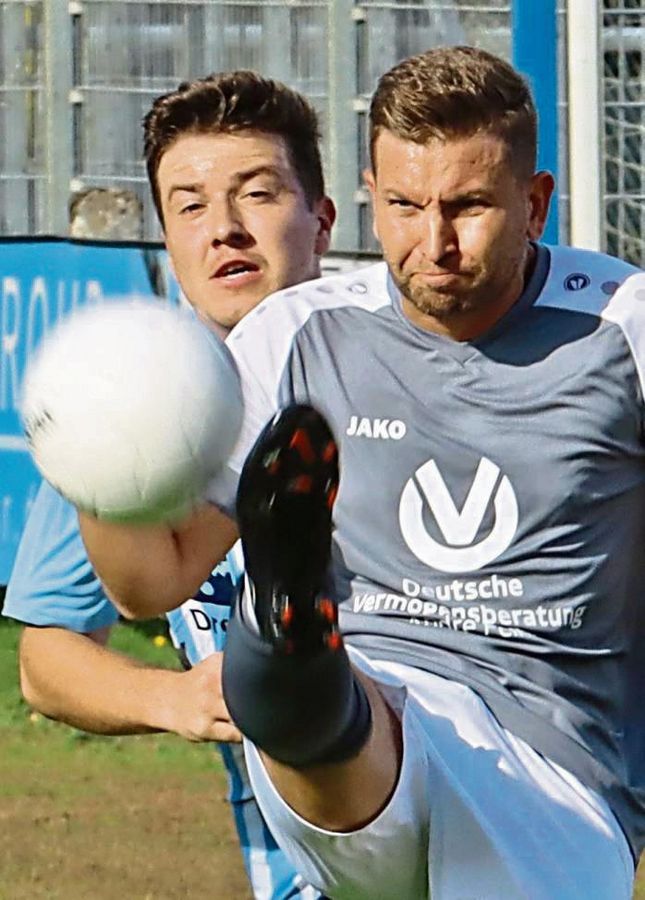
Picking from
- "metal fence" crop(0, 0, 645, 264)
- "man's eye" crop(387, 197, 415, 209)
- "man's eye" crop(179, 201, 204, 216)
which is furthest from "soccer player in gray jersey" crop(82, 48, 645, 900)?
"metal fence" crop(0, 0, 645, 264)

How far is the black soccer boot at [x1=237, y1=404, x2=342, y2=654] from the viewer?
3176 millimetres

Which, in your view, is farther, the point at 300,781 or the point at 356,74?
the point at 356,74

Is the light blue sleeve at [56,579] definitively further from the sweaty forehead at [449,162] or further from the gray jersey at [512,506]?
the sweaty forehead at [449,162]

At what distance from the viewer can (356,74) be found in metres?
9.44

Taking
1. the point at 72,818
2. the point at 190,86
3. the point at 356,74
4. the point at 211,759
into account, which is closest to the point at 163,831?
the point at 72,818

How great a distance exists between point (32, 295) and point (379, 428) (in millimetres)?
5786

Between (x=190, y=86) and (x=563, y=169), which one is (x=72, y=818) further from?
(x=563, y=169)

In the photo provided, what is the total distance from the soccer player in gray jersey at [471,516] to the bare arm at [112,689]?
0.57 ft

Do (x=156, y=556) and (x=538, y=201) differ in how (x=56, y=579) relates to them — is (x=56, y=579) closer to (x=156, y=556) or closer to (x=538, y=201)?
(x=156, y=556)

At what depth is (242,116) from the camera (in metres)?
4.78

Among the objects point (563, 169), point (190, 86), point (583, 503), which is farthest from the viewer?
point (563, 169)

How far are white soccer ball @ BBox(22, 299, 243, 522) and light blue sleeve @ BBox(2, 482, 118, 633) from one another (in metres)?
0.94

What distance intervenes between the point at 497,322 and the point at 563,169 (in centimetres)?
514

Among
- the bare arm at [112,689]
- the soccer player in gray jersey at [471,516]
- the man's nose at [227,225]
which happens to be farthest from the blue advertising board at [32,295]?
the soccer player in gray jersey at [471,516]
